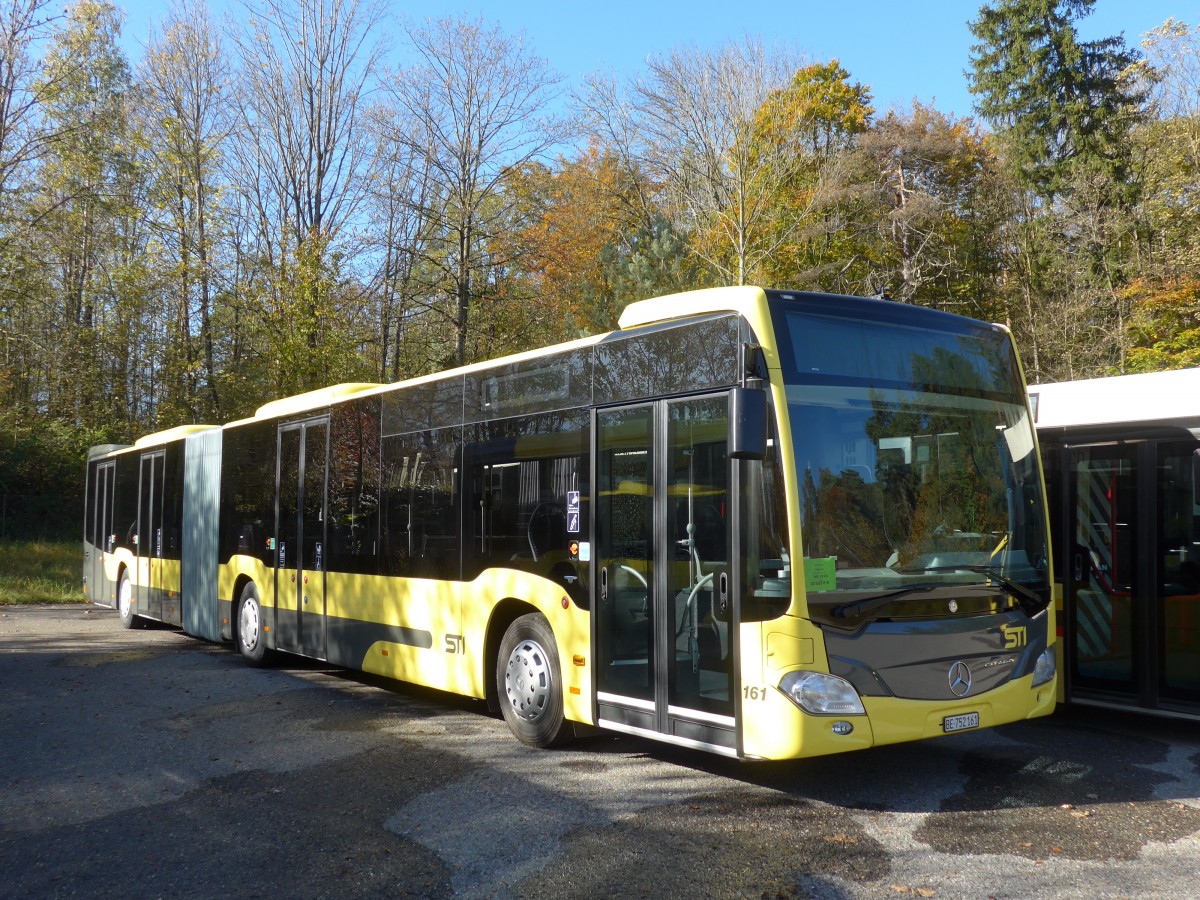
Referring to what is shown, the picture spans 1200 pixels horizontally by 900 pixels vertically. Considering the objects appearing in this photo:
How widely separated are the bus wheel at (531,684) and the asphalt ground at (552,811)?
0.18 metres

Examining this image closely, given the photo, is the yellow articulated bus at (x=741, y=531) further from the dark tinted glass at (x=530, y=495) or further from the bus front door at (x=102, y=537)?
the bus front door at (x=102, y=537)

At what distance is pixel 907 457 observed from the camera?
6086mm

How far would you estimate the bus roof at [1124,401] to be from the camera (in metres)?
7.81

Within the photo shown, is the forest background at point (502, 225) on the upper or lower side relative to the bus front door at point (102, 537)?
upper

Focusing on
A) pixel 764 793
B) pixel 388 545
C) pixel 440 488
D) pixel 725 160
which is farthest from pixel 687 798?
pixel 725 160

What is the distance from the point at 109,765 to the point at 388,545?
305cm

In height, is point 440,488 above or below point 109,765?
above

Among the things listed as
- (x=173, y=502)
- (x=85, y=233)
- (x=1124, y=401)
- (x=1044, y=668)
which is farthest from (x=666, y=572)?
(x=85, y=233)

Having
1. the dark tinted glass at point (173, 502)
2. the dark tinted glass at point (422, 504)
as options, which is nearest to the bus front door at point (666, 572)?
the dark tinted glass at point (422, 504)

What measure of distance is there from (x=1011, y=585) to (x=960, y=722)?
3.16ft

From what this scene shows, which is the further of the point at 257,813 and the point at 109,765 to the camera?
the point at 109,765

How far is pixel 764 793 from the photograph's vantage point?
6309 mm

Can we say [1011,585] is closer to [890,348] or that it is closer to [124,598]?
[890,348]

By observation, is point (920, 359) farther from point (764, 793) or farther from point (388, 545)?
point (388, 545)
